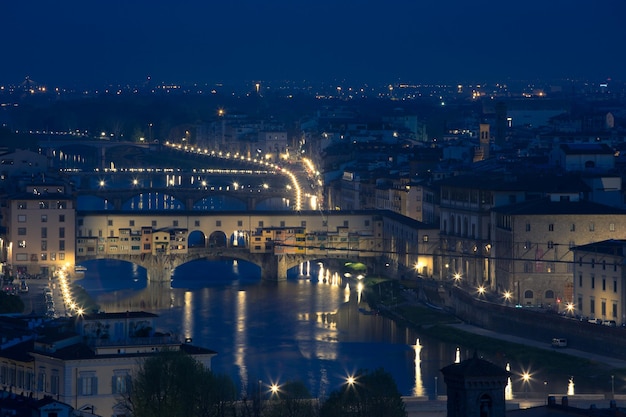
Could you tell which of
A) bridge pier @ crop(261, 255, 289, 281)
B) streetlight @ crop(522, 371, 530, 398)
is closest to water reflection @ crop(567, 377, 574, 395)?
streetlight @ crop(522, 371, 530, 398)

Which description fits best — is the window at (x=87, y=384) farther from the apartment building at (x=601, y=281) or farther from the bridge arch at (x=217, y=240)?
the bridge arch at (x=217, y=240)

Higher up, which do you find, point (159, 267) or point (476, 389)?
point (159, 267)

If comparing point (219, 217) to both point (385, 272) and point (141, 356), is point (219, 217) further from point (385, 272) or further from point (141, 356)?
point (141, 356)

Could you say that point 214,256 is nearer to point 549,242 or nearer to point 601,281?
point 549,242

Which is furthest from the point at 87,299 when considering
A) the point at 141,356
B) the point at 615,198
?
the point at 141,356

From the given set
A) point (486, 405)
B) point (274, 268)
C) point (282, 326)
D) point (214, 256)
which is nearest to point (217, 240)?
point (214, 256)
